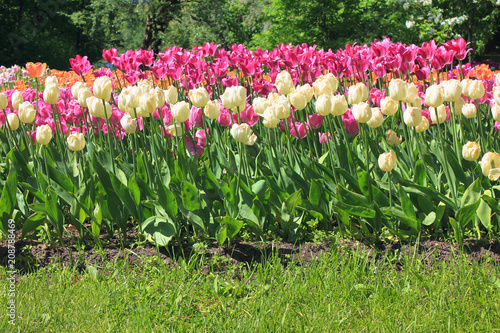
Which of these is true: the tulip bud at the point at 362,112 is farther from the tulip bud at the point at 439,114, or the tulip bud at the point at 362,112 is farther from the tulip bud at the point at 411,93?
the tulip bud at the point at 439,114

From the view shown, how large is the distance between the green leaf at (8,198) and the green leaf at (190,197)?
0.89 meters

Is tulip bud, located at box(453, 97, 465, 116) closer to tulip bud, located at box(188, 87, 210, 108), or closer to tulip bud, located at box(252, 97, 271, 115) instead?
tulip bud, located at box(252, 97, 271, 115)

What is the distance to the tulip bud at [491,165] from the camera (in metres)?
2.19

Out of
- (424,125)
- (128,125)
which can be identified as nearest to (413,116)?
(424,125)

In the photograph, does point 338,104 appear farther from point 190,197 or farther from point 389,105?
point 190,197

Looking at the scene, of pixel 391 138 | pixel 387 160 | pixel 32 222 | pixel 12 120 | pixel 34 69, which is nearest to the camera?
pixel 387 160

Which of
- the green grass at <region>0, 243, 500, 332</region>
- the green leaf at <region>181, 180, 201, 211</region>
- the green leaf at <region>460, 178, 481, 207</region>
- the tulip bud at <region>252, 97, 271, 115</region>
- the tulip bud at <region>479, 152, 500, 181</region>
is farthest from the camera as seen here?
the tulip bud at <region>252, 97, 271, 115</region>

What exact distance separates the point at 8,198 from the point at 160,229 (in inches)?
32.9

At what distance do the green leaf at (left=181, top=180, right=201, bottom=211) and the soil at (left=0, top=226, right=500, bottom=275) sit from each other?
0.64 feet

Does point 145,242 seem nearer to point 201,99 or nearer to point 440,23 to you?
point 201,99

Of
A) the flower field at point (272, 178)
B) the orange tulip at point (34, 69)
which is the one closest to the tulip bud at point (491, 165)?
the flower field at point (272, 178)

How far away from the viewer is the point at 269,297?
2.06 m

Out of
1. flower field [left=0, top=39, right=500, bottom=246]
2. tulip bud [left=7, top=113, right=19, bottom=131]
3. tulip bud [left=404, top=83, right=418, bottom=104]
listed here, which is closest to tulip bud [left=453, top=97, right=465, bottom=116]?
flower field [left=0, top=39, right=500, bottom=246]

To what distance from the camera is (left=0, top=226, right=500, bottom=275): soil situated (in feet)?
7.75
